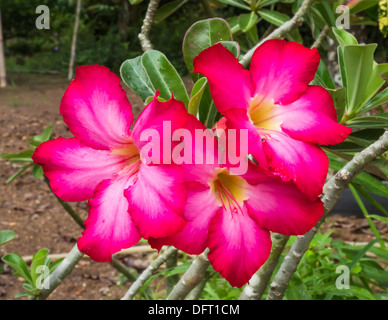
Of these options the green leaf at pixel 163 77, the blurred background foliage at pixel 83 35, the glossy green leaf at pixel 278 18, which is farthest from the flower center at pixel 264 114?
the blurred background foliage at pixel 83 35

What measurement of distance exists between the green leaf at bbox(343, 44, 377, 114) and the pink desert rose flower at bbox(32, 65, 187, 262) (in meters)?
0.26

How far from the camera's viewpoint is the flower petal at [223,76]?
1.17ft

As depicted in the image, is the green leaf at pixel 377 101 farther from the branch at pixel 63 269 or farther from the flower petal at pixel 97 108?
the branch at pixel 63 269

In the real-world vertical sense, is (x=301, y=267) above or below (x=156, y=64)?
below

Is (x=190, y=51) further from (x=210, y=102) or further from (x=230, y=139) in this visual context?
(x=230, y=139)

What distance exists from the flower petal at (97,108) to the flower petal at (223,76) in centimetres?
6

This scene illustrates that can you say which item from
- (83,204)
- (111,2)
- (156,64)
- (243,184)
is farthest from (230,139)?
(111,2)

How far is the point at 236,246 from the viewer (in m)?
0.36

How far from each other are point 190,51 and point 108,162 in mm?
176

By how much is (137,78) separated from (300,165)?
228 mm

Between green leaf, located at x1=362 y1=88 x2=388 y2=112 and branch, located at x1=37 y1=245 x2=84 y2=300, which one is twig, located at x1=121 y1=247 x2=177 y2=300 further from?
green leaf, located at x1=362 y1=88 x2=388 y2=112

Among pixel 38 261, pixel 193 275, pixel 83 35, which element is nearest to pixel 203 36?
pixel 193 275

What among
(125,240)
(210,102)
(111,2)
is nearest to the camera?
(125,240)
